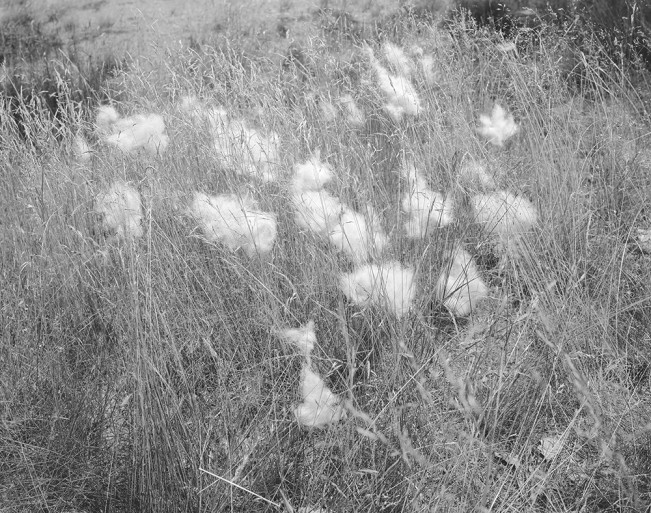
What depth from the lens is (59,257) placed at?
89.7 inches

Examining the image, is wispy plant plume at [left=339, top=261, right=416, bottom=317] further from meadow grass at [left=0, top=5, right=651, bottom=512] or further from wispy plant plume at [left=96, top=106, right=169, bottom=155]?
wispy plant plume at [left=96, top=106, right=169, bottom=155]

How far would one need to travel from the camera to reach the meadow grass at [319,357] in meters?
1.53

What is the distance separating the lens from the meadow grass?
60.4 inches

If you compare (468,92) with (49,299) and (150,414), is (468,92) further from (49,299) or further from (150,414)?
(150,414)

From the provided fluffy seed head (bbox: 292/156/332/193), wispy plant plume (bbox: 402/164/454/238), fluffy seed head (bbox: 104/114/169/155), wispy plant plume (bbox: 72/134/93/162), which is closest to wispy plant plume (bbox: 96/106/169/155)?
fluffy seed head (bbox: 104/114/169/155)

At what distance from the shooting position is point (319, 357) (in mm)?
1688

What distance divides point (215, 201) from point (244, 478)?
90 centimetres

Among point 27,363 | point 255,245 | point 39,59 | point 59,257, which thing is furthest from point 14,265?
point 39,59

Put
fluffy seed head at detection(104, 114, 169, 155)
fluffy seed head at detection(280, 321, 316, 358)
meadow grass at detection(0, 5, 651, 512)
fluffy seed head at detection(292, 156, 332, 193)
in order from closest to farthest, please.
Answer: meadow grass at detection(0, 5, 651, 512) → fluffy seed head at detection(280, 321, 316, 358) → fluffy seed head at detection(292, 156, 332, 193) → fluffy seed head at detection(104, 114, 169, 155)

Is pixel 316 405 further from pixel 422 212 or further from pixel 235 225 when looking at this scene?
pixel 422 212

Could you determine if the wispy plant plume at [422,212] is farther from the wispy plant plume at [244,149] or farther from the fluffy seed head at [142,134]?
the fluffy seed head at [142,134]

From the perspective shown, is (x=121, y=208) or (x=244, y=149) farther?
(x=244, y=149)

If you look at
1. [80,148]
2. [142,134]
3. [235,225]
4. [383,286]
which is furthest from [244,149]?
[383,286]

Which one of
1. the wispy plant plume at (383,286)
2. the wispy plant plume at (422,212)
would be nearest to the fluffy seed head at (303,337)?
the wispy plant plume at (383,286)
